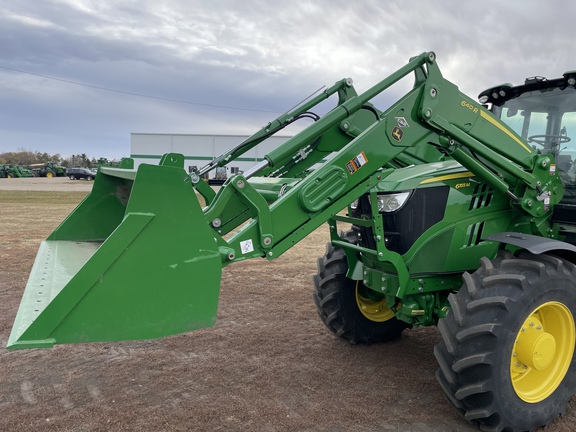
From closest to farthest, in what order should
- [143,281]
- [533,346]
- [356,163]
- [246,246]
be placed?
[143,281]
[246,246]
[533,346]
[356,163]

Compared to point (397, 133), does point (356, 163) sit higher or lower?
lower

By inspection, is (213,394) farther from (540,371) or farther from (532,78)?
(532,78)

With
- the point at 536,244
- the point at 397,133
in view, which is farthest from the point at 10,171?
the point at 536,244

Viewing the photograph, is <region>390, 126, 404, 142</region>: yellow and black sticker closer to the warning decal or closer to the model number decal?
the model number decal

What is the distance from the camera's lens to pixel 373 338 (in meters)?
5.02

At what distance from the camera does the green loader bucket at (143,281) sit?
2.69 m

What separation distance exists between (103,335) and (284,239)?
1265 mm

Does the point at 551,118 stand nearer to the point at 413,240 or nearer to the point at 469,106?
the point at 469,106

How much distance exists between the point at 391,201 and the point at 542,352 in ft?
4.91

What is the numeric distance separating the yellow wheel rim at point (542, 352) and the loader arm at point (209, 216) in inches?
33.2

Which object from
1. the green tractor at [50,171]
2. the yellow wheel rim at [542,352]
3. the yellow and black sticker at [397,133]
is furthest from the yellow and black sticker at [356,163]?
the green tractor at [50,171]

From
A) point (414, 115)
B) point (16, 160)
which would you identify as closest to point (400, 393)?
point (414, 115)

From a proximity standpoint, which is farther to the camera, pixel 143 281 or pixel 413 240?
pixel 413 240

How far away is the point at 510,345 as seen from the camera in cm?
326
